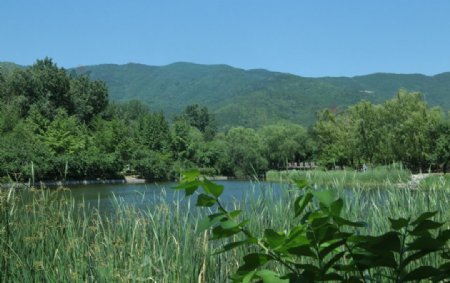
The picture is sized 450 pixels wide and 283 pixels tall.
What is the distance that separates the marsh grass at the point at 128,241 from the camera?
358 cm

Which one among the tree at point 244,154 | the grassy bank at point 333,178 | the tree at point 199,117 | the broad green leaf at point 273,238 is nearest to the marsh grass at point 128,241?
the grassy bank at point 333,178

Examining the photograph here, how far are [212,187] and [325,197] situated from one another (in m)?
0.26

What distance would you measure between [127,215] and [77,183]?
47.6 m

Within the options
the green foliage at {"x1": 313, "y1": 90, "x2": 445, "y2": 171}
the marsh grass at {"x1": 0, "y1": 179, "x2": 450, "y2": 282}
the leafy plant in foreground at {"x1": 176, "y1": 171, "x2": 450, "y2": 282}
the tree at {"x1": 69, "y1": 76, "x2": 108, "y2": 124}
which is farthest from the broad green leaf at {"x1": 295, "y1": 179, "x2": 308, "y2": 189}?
the tree at {"x1": 69, "y1": 76, "x2": 108, "y2": 124}

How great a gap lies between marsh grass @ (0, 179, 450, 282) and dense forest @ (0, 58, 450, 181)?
3247 centimetres

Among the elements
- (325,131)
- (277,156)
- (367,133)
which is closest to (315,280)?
(367,133)

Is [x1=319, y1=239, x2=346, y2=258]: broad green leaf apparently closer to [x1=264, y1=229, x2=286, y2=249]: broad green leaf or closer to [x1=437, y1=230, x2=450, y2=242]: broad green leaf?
[x1=264, y1=229, x2=286, y2=249]: broad green leaf

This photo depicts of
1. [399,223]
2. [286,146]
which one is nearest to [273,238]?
[399,223]

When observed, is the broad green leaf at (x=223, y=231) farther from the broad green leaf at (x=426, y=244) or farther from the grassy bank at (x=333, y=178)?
the grassy bank at (x=333, y=178)

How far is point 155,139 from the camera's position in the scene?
6938 cm

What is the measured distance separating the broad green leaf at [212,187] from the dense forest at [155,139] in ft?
118

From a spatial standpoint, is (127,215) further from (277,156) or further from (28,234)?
(277,156)

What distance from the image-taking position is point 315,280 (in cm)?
127

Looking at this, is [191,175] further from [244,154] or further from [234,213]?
[244,154]
